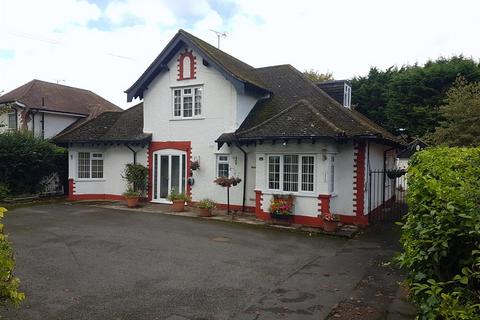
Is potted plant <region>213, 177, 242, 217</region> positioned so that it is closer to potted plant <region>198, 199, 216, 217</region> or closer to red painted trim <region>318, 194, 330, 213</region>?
potted plant <region>198, 199, 216, 217</region>

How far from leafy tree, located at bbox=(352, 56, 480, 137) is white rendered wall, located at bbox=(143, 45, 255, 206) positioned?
16.3 meters

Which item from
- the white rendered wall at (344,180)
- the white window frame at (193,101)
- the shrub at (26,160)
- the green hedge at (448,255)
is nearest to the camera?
the green hedge at (448,255)

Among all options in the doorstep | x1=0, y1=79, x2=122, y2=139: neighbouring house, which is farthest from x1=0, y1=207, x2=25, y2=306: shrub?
x1=0, y1=79, x2=122, y2=139: neighbouring house

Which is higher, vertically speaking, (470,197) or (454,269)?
(470,197)

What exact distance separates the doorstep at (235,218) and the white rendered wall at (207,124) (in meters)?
1.10

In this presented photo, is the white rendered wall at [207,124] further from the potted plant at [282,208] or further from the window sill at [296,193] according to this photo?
the potted plant at [282,208]

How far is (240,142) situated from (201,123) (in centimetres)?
278

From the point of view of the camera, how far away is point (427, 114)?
2745 centimetres

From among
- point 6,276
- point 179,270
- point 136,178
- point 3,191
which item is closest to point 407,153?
point 136,178

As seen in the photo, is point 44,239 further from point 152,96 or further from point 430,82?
point 430,82

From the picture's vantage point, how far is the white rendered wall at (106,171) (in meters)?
19.1

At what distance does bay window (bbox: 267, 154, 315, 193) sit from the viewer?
13188mm

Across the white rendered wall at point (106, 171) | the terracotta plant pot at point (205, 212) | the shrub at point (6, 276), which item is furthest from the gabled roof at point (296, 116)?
the shrub at point (6, 276)

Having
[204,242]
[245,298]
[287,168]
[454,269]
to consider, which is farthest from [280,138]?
[454,269]
